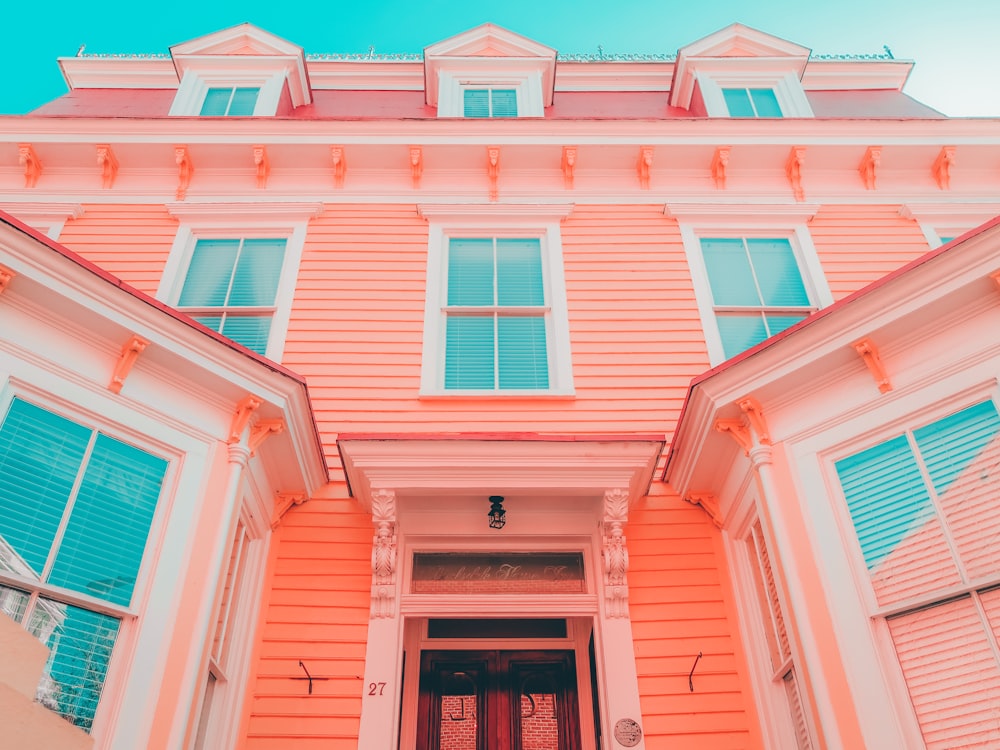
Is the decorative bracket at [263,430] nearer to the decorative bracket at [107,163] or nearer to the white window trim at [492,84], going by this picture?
the decorative bracket at [107,163]

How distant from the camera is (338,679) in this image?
17.8 feet

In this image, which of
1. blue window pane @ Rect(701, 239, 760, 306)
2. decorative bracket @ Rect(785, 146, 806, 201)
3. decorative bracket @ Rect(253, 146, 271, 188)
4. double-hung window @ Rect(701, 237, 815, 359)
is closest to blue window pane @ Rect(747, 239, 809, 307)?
double-hung window @ Rect(701, 237, 815, 359)

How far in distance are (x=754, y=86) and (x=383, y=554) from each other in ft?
26.1

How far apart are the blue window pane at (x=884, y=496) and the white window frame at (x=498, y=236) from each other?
275 cm

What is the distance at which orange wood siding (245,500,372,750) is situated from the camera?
526 centimetres

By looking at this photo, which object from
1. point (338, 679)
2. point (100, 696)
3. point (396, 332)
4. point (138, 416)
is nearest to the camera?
point (100, 696)

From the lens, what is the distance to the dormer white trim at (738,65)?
9984mm

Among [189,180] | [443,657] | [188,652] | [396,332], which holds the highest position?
[189,180]

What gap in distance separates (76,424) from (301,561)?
85.3 inches

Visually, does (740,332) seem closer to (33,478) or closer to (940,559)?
(940,559)

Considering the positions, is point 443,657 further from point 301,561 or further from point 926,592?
point 926,592

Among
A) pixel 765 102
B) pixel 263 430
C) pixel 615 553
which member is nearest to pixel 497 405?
pixel 615 553

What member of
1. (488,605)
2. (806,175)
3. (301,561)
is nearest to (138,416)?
(301,561)

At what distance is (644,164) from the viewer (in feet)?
28.9
